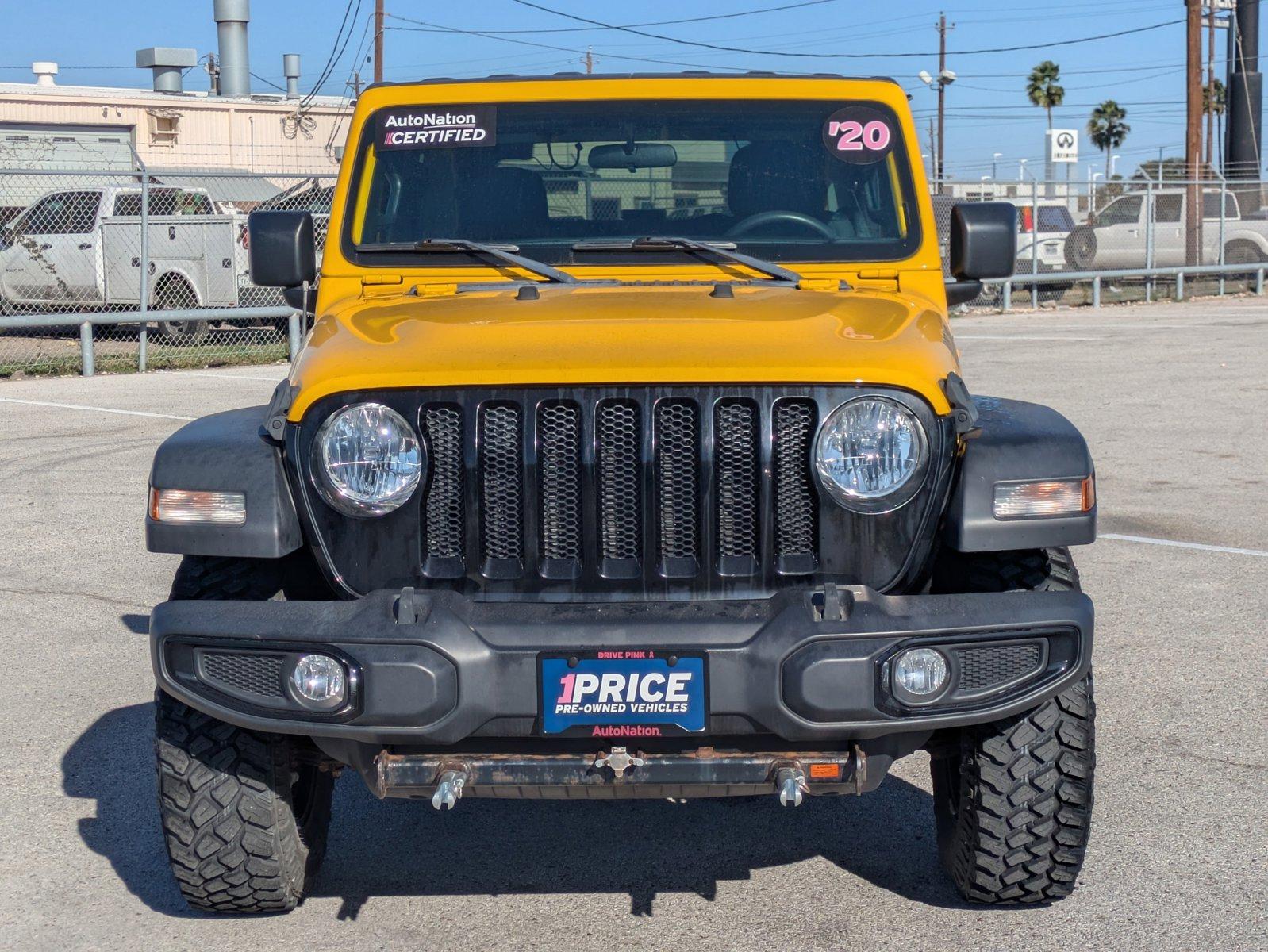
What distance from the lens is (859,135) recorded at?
14.9 feet

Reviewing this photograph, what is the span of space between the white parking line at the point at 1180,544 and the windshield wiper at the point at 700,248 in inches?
158

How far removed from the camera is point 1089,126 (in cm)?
8394

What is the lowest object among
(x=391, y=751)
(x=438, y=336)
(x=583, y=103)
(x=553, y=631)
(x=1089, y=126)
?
(x=391, y=751)

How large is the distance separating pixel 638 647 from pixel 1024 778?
0.97 metres

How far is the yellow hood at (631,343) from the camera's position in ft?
10.4

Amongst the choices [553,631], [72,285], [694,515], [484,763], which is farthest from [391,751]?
[72,285]

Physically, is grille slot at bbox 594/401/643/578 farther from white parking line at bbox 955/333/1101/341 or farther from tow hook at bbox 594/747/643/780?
white parking line at bbox 955/333/1101/341

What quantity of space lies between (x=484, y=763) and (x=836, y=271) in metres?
1.89

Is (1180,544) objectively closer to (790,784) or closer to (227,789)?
(790,784)

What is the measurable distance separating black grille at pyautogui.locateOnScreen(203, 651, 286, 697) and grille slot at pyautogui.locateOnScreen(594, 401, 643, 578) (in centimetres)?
69

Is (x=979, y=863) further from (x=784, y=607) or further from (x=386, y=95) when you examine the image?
(x=386, y=95)

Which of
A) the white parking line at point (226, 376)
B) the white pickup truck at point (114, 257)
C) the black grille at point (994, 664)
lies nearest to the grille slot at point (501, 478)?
the black grille at point (994, 664)

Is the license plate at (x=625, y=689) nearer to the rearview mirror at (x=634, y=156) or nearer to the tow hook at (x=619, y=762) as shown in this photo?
the tow hook at (x=619, y=762)

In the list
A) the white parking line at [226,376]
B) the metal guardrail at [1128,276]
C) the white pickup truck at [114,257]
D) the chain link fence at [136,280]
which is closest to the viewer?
the white parking line at [226,376]
